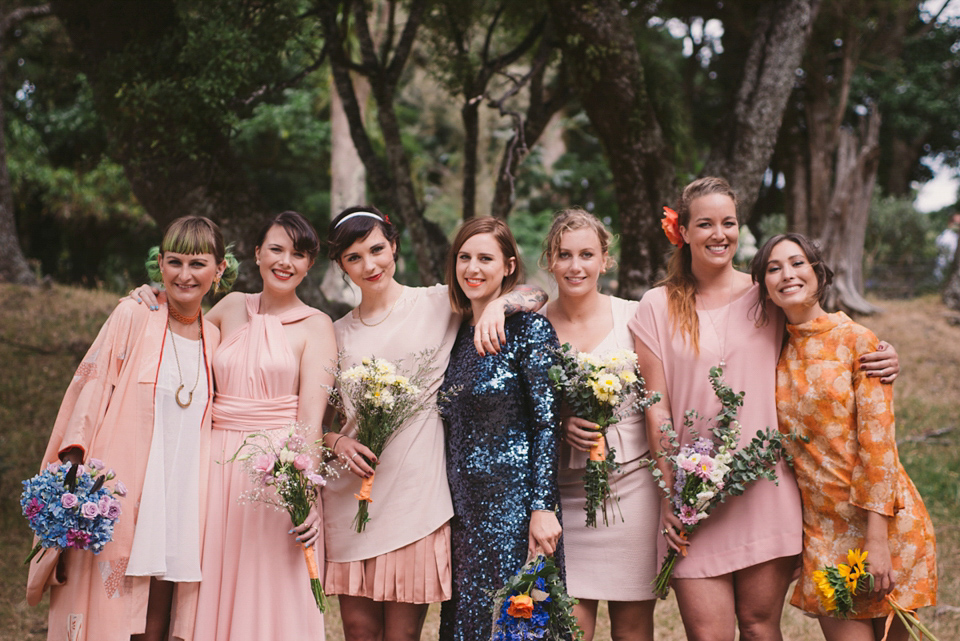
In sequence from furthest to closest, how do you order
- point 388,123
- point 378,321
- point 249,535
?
point 388,123 → point 378,321 → point 249,535

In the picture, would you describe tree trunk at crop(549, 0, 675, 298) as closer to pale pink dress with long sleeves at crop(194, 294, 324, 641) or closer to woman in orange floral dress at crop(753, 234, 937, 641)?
woman in orange floral dress at crop(753, 234, 937, 641)

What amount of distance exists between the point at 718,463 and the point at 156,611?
8.33 feet

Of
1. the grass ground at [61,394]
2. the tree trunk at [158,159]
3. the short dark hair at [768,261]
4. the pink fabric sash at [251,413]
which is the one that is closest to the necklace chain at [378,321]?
the pink fabric sash at [251,413]

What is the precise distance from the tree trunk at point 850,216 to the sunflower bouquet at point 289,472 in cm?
1045

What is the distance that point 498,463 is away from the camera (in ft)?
11.0

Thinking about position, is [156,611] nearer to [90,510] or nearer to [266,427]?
[90,510]

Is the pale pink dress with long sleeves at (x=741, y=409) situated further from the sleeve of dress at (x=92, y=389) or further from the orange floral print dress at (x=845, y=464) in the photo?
the sleeve of dress at (x=92, y=389)

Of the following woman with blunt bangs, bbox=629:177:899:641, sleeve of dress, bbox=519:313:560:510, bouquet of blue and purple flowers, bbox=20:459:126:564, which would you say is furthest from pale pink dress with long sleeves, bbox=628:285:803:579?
bouquet of blue and purple flowers, bbox=20:459:126:564

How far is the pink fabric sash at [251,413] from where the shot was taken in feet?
11.5

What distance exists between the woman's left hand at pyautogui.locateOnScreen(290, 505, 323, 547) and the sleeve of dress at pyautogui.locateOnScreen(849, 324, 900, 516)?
7.41ft

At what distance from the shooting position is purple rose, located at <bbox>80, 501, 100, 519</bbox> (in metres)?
3.06

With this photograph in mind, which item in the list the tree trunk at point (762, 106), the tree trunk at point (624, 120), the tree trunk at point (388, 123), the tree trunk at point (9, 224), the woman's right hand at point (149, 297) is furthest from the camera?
the tree trunk at point (9, 224)

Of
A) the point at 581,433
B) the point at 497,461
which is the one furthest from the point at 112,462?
the point at 581,433

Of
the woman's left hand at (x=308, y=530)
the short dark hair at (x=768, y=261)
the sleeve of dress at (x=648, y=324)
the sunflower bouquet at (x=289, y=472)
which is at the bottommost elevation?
the woman's left hand at (x=308, y=530)
